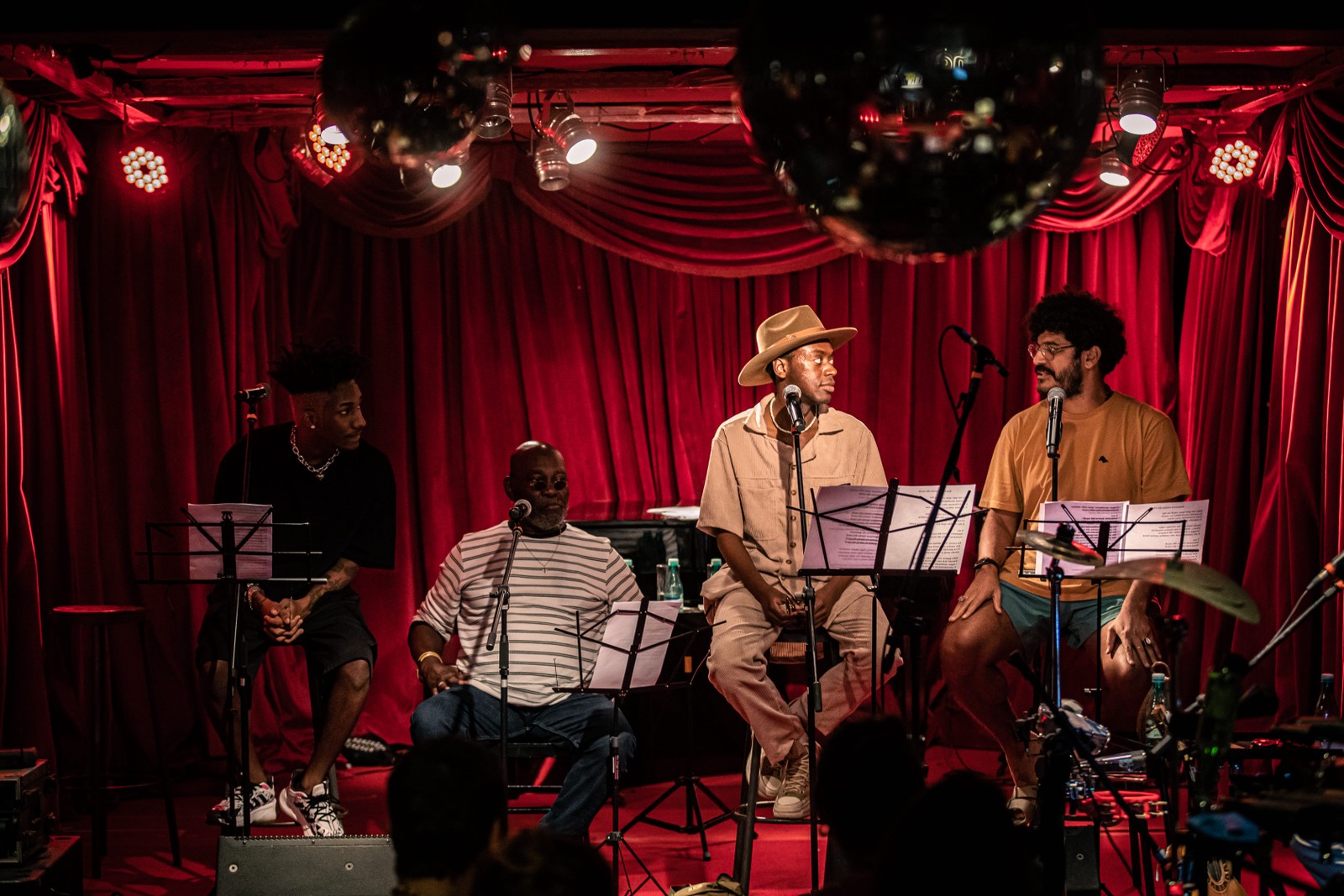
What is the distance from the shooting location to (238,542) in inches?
198

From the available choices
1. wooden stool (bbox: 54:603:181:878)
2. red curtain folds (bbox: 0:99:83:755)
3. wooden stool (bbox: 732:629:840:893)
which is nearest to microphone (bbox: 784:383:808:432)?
wooden stool (bbox: 732:629:840:893)

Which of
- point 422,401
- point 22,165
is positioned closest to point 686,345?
point 422,401

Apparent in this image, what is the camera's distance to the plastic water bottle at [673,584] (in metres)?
6.43

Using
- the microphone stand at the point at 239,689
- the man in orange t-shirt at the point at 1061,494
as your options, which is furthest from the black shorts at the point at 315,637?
the man in orange t-shirt at the point at 1061,494

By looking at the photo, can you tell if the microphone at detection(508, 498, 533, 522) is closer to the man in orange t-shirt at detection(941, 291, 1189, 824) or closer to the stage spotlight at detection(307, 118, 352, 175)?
the man in orange t-shirt at detection(941, 291, 1189, 824)

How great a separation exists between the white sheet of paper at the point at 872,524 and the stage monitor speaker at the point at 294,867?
1.80 metres

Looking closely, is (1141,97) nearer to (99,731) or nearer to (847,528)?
(847,528)

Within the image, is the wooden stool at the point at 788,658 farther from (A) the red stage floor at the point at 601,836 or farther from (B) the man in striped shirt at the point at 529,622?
(B) the man in striped shirt at the point at 529,622

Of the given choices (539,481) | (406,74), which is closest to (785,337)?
(539,481)

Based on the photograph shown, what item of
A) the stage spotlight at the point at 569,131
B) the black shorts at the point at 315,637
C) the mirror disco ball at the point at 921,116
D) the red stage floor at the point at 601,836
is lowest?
the red stage floor at the point at 601,836

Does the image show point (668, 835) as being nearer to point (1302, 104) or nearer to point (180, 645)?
point (180, 645)

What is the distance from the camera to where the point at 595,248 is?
7.58 m

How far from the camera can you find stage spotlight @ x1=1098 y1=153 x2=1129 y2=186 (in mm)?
6305

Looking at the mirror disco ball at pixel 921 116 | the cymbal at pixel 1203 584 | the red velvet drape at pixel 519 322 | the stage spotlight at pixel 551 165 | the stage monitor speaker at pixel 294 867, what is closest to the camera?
the mirror disco ball at pixel 921 116
